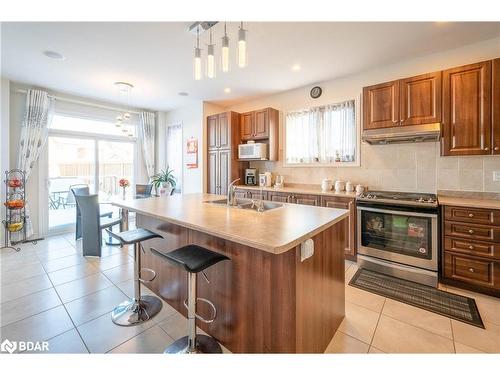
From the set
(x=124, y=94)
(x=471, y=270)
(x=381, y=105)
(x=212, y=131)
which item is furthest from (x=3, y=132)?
(x=471, y=270)

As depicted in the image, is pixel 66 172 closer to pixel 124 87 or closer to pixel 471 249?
pixel 124 87

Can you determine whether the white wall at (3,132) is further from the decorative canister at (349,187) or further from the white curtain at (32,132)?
the decorative canister at (349,187)

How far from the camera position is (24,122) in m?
4.04

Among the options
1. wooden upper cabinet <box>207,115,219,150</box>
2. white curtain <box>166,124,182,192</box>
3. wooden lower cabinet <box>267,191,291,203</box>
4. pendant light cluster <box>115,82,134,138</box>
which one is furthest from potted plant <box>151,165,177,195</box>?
wooden lower cabinet <box>267,191,291,203</box>

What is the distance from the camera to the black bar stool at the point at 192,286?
1.44 m

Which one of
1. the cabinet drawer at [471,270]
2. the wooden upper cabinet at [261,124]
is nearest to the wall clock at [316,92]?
the wooden upper cabinet at [261,124]

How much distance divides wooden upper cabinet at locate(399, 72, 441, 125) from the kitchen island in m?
1.90

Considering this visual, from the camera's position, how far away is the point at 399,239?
2752 mm

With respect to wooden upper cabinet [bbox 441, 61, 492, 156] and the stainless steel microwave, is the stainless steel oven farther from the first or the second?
the stainless steel microwave

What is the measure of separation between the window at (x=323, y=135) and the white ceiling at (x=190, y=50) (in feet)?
1.76

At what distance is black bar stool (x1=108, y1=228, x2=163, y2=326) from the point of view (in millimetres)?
1942

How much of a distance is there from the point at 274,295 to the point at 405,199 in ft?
7.51

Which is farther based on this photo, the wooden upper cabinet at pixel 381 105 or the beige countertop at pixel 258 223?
the wooden upper cabinet at pixel 381 105

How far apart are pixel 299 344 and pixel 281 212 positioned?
3.10 feet
